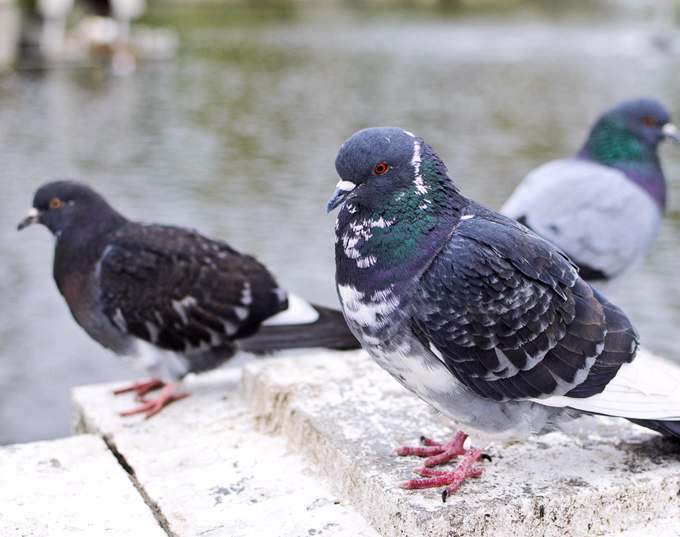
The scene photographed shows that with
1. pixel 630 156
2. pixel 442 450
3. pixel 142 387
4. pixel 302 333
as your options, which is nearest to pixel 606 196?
pixel 630 156

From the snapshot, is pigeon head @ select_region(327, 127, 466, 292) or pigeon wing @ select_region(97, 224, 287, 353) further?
pigeon wing @ select_region(97, 224, 287, 353)

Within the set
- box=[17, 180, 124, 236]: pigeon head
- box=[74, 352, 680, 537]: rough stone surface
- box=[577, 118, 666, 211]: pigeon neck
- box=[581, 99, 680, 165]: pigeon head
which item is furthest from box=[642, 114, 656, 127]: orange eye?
box=[17, 180, 124, 236]: pigeon head

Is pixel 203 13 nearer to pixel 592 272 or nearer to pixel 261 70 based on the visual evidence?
pixel 261 70

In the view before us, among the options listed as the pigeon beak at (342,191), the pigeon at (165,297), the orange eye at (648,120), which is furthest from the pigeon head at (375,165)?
the orange eye at (648,120)

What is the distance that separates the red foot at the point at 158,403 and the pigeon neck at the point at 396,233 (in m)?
1.90

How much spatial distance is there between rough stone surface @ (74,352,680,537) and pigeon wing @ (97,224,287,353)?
0.32 m

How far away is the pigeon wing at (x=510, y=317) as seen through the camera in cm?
354

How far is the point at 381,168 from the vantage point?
11.7ft

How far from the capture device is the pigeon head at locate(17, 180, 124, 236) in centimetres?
543

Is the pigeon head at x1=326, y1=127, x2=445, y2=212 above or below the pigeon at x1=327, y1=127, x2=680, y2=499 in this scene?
above

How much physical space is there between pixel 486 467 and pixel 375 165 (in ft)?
4.44

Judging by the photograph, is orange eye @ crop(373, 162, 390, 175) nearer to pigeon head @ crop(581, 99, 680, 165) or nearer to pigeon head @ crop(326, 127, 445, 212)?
pigeon head @ crop(326, 127, 445, 212)

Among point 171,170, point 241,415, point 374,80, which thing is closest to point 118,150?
A: point 171,170

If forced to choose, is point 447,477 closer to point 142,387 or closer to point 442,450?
point 442,450
